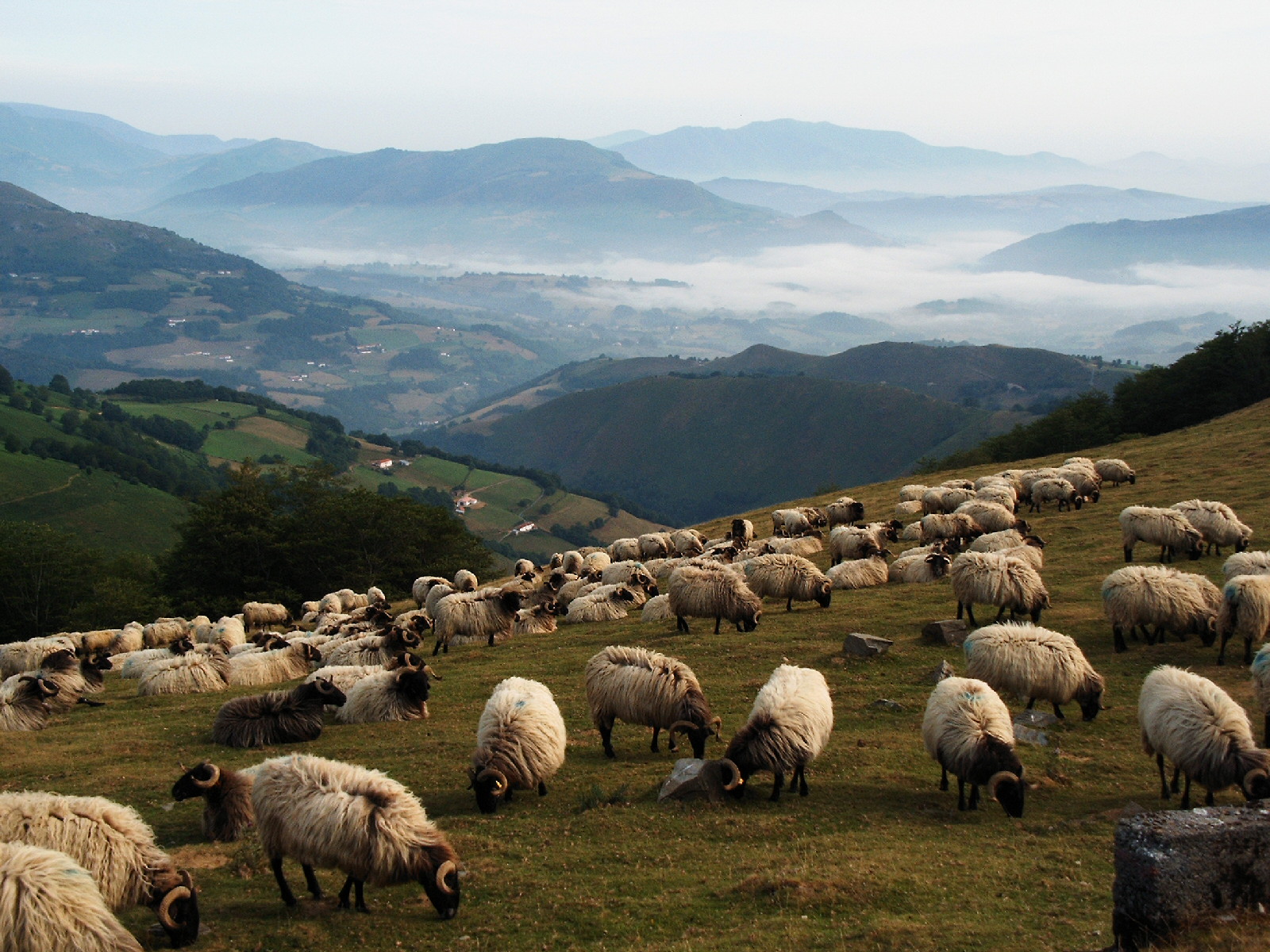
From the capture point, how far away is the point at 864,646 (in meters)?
17.8

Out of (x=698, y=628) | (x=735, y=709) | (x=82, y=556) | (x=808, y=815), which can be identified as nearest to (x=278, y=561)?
(x=82, y=556)

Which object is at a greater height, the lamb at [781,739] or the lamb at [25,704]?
the lamb at [781,739]

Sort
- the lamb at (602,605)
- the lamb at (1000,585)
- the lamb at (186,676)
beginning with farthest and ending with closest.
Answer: the lamb at (602,605), the lamb at (186,676), the lamb at (1000,585)

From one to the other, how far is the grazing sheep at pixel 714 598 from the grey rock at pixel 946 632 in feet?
13.7

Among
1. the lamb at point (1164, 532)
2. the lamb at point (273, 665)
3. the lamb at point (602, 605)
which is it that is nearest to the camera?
the lamb at point (273, 665)

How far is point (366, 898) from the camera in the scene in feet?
31.7

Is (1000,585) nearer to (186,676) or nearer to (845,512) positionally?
→ (845,512)

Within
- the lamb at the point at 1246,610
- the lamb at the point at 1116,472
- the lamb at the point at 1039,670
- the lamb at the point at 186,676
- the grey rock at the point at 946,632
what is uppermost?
the lamb at the point at 1116,472

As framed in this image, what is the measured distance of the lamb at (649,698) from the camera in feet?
44.4

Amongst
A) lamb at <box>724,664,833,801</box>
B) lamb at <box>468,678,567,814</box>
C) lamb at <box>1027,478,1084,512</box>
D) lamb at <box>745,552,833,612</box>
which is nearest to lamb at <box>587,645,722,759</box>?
lamb at <box>724,664,833,801</box>

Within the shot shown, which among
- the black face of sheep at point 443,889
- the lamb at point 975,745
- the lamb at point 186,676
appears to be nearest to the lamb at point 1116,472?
the lamb at point 975,745

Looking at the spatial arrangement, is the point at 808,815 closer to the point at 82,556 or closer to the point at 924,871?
the point at 924,871

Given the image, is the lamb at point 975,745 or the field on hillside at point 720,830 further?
the lamb at point 975,745

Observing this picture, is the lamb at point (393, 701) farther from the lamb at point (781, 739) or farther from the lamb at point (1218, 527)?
the lamb at point (1218, 527)
